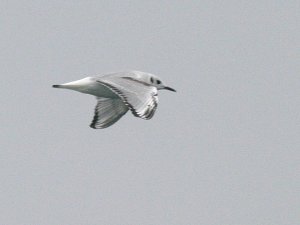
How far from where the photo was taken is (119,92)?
3397cm

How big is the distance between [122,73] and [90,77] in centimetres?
163

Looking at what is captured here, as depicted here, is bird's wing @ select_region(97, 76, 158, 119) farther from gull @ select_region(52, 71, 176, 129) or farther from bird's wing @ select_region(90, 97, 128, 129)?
bird's wing @ select_region(90, 97, 128, 129)

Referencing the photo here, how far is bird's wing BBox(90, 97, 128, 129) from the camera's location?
3916 centimetres

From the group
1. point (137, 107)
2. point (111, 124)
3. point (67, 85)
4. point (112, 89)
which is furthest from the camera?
point (111, 124)

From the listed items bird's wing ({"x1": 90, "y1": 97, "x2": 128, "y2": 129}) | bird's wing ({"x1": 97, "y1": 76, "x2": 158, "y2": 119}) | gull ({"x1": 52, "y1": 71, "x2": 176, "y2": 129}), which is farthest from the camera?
bird's wing ({"x1": 90, "y1": 97, "x2": 128, "y2": 129})

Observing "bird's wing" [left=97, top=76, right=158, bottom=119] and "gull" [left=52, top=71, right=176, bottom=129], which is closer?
"bird's wing" [left=97, top=76, right=158, bottom=119]

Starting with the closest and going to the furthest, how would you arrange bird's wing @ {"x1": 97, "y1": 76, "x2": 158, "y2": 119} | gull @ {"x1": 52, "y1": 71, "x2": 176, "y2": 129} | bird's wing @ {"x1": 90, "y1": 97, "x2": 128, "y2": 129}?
bird's wing @ {"x1": 97, "y1": 76, "x2": 158, "y2": 119}
gull @ {"x1": 52, "y1": 71, "x2": 176, "y2": 129}
bird's wing @ {"x1": 90, "y1": 97, "x2": 128, "y2": 129}

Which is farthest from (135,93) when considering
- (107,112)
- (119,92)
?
(107,112)

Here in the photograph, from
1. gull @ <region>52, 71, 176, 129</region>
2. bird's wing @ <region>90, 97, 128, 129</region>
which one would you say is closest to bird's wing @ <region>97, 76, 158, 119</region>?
gull @ <region>52, 71, 176, 129</region>

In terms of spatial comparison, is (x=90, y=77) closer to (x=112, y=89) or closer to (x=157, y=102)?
(x=112, y=89)

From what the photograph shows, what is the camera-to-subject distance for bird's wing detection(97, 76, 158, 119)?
105ft

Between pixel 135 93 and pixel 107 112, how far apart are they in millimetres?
6053

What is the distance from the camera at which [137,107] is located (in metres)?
32.3

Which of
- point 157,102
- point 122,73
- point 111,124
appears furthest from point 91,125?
point 157,102
